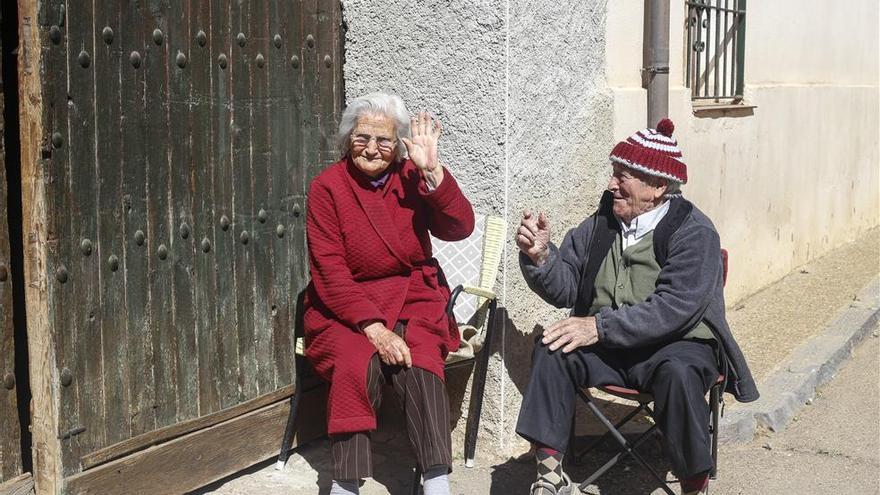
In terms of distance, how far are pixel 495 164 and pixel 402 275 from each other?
25.4 inches

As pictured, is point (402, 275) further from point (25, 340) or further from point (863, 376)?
point (863, 376)

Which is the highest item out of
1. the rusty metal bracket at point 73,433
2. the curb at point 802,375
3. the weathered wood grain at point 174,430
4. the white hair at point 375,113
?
the white hair at point 375,113

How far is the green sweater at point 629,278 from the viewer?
159 inches

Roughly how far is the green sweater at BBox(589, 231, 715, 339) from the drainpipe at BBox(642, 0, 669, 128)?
6.19ft

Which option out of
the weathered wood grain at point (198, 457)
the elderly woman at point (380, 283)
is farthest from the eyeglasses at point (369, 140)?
the weathered wood grain at point (198, 457)

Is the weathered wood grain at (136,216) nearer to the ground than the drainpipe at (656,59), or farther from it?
nearer to the ground

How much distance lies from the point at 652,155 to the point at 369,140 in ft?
3.33

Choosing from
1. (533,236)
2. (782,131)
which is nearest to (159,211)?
(533,236)

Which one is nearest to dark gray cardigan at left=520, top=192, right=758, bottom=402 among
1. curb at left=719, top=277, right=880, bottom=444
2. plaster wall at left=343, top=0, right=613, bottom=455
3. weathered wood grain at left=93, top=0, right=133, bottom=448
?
plaster wall at left=343, top=0, right=613, bottom=455

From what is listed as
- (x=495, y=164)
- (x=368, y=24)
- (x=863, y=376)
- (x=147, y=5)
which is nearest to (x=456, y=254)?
(x=495, y=164)

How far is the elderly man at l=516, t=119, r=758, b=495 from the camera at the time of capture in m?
3.82

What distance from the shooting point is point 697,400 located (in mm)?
3781

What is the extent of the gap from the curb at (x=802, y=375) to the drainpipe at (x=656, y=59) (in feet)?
4.91

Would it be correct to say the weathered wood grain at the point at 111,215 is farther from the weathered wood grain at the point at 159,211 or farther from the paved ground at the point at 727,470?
the paved ground at the point at 727,470
